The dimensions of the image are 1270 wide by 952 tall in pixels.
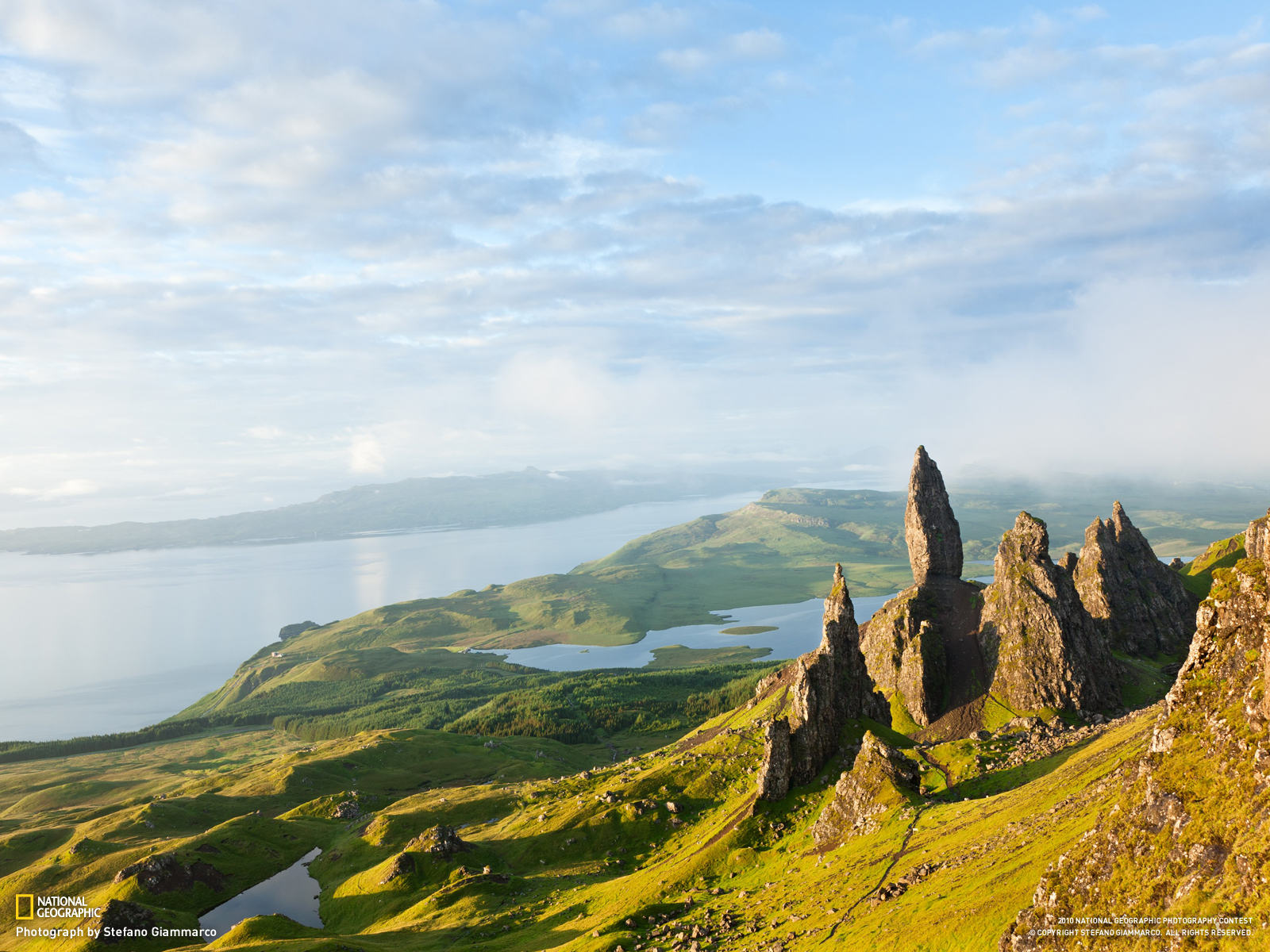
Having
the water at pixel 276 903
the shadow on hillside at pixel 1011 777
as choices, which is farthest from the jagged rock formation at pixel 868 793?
the water at pixel 276 903

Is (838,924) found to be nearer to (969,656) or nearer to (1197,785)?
(1197,785)

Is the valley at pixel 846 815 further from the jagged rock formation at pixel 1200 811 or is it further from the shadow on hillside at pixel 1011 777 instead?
the shadow on hillside at pixel 1011 777

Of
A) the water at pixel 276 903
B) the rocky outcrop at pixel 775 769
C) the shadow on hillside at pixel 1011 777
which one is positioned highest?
the rocky outcrop at pixel 775 769

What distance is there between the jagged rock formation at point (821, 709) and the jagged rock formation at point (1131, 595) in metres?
76.0

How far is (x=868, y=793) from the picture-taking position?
3551 inches

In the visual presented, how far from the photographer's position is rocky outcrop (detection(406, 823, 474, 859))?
127 metres

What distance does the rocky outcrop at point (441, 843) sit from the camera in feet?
416

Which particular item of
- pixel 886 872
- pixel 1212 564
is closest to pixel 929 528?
pixel 1212 564

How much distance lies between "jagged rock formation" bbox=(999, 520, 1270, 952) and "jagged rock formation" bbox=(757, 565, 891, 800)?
62.3 metres

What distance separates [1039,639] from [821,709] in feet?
194

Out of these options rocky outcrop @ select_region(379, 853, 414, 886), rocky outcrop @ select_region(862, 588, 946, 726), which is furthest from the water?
rocky outcrop @ select_region(862, 588, 946, 726)

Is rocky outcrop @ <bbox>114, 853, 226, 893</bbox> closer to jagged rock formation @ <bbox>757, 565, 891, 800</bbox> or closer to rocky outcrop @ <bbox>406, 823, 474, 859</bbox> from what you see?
rocky outcrop @ <bbox>406, 823, 474, 859</bbox>

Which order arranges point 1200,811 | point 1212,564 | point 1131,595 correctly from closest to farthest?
1. point 1200,811
2. point 1131,595
3. point 1212,564

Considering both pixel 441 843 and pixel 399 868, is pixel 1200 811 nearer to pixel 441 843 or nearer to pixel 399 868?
pixel 441 843
